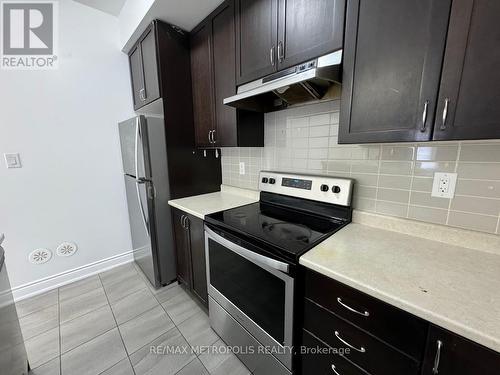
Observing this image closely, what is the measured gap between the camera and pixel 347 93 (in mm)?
966

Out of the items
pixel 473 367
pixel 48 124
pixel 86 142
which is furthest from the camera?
pixel 86 142

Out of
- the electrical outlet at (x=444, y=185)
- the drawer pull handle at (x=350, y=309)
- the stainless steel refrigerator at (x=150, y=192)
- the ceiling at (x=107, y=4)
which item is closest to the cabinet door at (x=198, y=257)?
the stainless steel refrigerator at (x=150, y=192)

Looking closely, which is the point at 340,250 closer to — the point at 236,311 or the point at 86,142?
the point at 236,311

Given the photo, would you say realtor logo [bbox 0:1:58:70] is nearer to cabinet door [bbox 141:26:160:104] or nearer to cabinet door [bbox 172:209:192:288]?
cabinet door [bbox 141:26:160:104]

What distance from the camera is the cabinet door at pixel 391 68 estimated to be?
2.47ft

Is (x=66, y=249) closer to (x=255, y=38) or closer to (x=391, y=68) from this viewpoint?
(x=255, y=38)

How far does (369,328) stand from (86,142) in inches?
105

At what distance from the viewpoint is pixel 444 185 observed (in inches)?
39.6

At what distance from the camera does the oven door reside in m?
0.98

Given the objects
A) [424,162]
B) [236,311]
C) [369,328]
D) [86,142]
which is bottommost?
[236,311]

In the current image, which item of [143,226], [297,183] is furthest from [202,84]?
[143,226]

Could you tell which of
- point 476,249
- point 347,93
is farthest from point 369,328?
point 347,93

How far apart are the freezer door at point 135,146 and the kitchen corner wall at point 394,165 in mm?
984

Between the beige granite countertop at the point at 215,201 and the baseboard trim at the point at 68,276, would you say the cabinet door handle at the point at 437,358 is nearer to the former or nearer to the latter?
the beige granite countertop at the point at 215,201
